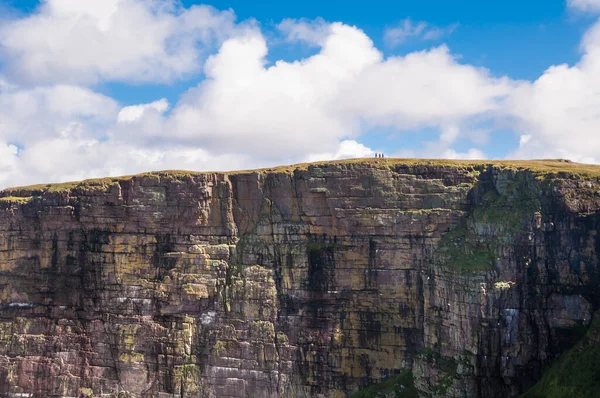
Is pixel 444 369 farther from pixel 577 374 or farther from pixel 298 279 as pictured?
pixel 298 279

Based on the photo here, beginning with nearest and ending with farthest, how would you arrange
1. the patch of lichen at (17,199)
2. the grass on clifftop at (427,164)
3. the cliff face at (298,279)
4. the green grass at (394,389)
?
the cliff face at (298,279) < the grass on clifftop at (427,164) < the green grass at (394,389) < the patch of lichen at (17,199)

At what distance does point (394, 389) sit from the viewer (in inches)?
2827

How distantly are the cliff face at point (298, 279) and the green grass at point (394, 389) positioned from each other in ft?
4.94

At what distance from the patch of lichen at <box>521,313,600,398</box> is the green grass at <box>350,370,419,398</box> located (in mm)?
14803

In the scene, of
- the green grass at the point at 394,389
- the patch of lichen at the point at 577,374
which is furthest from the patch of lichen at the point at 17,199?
the patch of lichen at the point at 577,374

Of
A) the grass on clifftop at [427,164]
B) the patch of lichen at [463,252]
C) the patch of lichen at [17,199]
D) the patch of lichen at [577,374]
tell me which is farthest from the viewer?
the patch of lichen at [17,199]

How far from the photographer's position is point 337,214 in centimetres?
7781

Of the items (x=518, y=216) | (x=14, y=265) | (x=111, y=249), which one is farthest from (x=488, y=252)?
(x=14, y=265)

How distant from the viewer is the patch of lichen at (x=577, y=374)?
183ft

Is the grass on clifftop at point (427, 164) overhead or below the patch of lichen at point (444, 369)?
overhead

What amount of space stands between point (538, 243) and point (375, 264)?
21.4 metres

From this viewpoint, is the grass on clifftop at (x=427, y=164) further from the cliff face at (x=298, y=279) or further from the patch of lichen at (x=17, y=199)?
the patch of lichen at (x=17, y=199)

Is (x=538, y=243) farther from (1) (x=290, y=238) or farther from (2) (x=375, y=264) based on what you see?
(1) (x=290, y=238)

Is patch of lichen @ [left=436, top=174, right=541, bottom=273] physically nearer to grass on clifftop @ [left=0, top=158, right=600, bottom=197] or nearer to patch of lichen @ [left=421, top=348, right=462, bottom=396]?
grass on clifftop @ [left=0, top=158, right=600, bottom=197]
